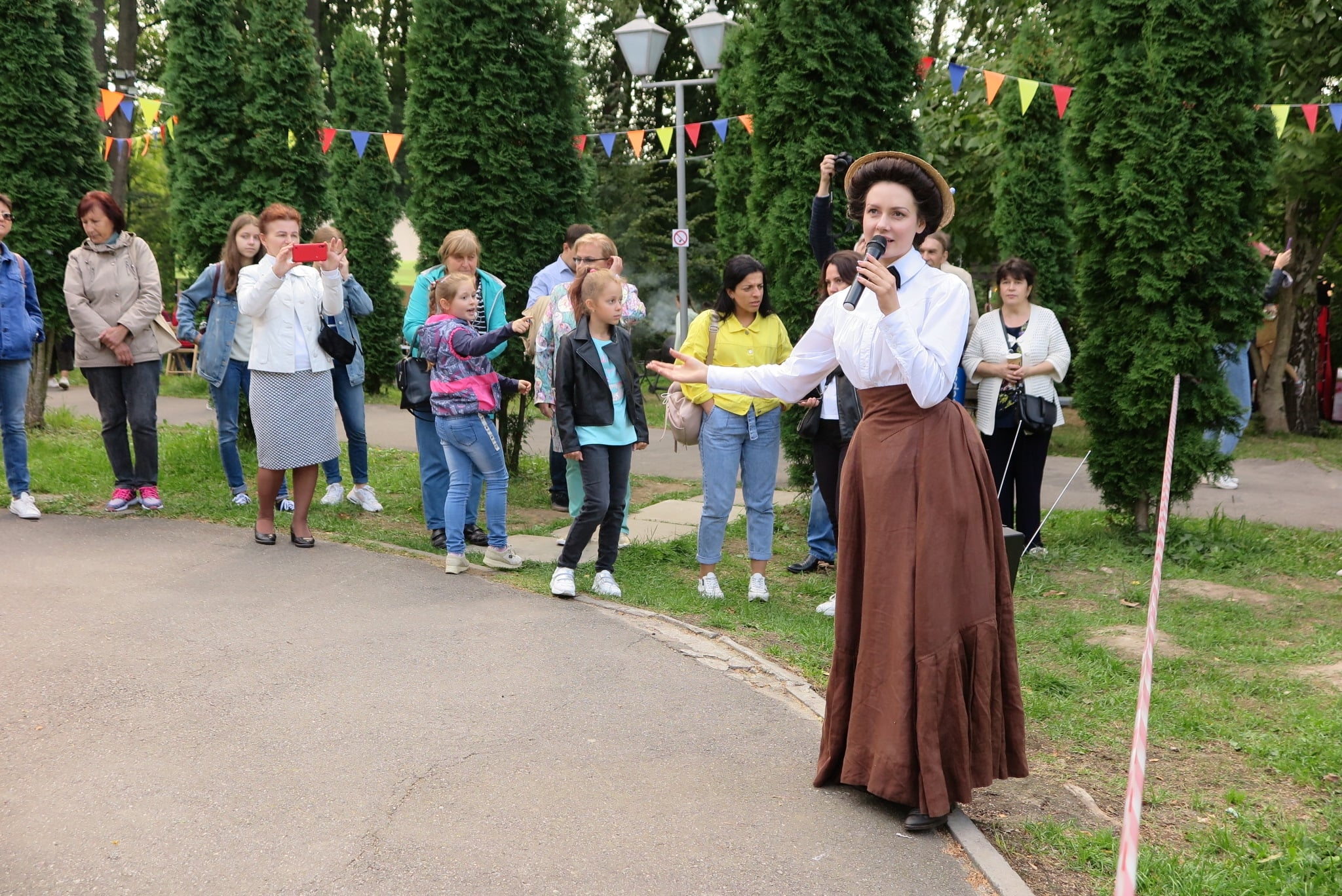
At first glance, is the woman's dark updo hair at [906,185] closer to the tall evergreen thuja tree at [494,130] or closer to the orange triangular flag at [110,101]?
the tall evergreen thuja tree at [494,130]

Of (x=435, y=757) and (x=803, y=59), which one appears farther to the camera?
(x=803, y=59)

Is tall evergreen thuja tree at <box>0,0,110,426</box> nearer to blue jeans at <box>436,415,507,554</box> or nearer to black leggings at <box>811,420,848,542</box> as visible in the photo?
blue jeans at <box>436,415,507,554</box>

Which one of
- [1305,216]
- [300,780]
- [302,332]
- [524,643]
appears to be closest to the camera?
[300,780]

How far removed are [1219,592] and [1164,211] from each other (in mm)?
2599

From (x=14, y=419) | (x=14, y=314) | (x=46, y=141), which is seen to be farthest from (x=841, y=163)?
(x=46, y=141)

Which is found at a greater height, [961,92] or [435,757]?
[961,92]

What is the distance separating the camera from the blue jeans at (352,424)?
873cm

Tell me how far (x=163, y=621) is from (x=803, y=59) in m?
5.71

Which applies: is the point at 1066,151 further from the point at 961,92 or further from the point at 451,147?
the point at 961,92

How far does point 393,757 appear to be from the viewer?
419 centimetres

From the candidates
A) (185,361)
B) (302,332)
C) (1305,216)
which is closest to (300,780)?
(302,332)

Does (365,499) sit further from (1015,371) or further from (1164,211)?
(1164,211)

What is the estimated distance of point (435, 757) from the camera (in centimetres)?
419

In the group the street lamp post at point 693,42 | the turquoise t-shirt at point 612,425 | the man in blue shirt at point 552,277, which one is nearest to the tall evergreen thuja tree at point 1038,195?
the street lamp post at point 693,42
